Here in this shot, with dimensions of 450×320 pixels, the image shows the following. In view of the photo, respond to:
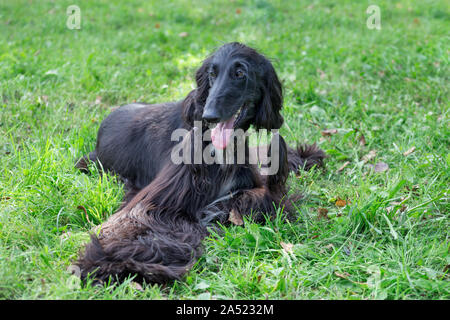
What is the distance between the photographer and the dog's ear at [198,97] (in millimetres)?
3402

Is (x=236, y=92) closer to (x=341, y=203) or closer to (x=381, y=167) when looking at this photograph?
(x=341, y=203)

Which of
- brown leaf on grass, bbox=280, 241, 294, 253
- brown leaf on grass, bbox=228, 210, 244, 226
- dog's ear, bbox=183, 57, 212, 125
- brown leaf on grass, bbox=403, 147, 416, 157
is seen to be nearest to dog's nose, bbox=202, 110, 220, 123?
dog's ear, bbox=183, 57, 212, 125

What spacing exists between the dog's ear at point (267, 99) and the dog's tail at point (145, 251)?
33.3 inches

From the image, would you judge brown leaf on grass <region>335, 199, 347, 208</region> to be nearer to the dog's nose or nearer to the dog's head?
the dog's head

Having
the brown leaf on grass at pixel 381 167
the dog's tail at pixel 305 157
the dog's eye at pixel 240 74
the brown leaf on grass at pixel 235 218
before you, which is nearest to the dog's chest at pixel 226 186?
the brown leaf on grass at pixel 235 218

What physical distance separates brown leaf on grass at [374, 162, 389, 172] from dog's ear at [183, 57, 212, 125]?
5.76 ft

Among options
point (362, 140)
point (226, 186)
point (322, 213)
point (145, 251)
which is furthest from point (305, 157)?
point (145, 251)

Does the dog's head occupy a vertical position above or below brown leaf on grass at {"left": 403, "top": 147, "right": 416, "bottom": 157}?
above

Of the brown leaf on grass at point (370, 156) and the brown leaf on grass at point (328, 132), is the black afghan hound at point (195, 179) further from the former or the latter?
the brown leaf on grass at point (328, 132)

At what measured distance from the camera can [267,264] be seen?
9.58 ft

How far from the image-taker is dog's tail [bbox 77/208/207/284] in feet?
9.26

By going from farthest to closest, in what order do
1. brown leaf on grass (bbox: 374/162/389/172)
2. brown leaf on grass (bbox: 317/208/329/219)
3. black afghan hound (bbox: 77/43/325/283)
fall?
1. brown leaf on grass (bbox: 374/162/389/172)
2. brown leaf on grass (bbox: 317/208/329/219)
3. black afghan hound (bbox: 77/43/325/283)
